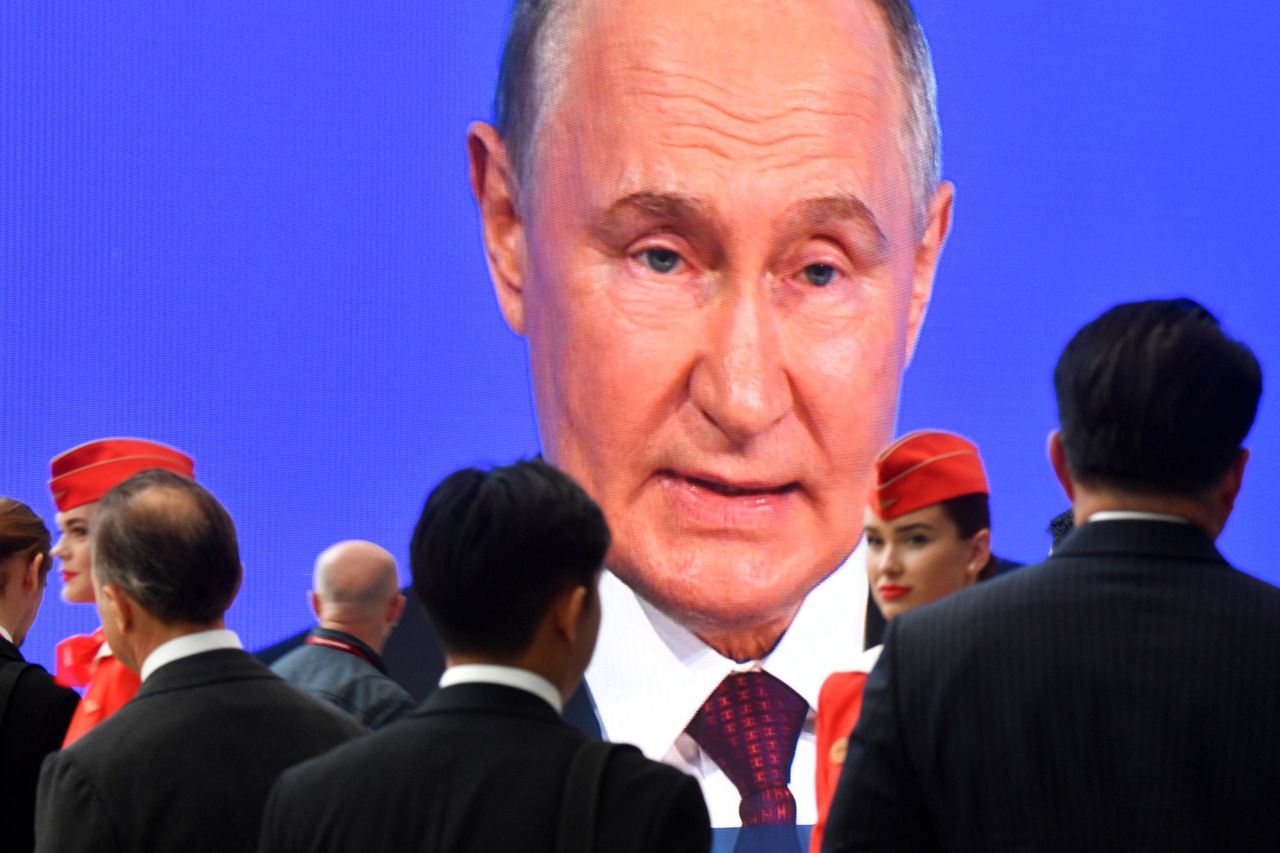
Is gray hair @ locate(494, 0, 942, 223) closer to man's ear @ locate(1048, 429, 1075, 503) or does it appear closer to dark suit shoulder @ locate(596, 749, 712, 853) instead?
man's ear @ locate(1048, 429, 1075, 503)

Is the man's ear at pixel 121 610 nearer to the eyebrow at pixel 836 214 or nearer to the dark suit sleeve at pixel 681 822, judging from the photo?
the dark suit sleeve at pixel 681 822

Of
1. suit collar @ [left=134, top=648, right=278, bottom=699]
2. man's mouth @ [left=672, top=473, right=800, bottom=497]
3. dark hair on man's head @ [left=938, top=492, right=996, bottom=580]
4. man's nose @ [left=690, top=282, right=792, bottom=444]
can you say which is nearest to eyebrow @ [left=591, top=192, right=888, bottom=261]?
man's nose @ [left=690, top=282, right=792, bottom=444]

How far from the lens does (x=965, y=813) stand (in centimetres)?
166

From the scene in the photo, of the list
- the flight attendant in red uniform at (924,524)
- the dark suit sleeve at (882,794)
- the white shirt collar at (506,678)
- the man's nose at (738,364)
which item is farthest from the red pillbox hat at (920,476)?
the white shirt collar at (506,678)

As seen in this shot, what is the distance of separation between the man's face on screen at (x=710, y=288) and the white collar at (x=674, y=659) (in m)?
0.05

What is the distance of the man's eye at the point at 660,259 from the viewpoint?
4.20m

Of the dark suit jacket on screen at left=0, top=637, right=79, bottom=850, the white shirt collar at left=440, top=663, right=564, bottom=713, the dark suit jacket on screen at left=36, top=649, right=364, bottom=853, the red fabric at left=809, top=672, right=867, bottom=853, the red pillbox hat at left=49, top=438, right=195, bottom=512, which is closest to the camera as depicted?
the white shirt collar at left=440, top=663, right=564, bottom=713

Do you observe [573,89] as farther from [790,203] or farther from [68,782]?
[68,782]

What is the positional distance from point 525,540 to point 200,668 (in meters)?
0.53

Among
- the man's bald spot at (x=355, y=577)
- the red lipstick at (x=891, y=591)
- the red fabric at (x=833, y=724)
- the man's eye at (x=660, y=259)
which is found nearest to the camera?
the red fabric at (x=833, y=724)

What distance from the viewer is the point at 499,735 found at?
5.24 ft

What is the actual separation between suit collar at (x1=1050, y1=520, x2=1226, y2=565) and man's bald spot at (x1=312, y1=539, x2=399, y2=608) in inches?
86.4

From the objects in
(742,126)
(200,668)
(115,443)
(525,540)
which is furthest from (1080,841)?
(742,126)

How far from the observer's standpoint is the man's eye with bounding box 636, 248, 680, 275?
4195 mm
